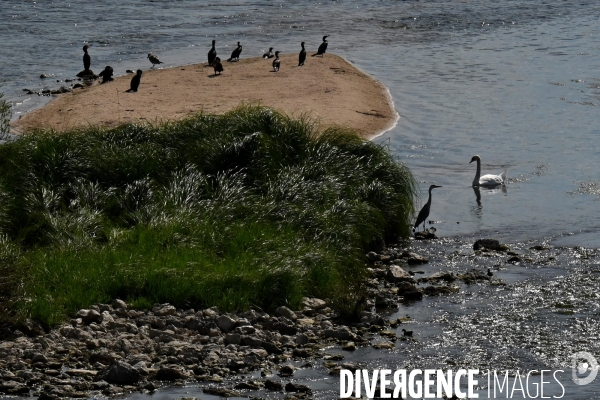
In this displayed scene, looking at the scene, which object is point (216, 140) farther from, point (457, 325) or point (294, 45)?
point (294, 45)

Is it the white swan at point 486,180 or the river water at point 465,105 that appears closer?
the river water at point 465,105

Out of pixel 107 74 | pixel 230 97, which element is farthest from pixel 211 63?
pixel 230 97

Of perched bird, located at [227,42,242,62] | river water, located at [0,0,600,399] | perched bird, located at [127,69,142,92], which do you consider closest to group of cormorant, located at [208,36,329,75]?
perched bird, located at [227,42,242,62]

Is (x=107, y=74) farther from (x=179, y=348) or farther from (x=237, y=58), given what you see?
(x=179, y=348)

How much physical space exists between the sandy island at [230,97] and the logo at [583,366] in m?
11.0

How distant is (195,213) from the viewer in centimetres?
1294

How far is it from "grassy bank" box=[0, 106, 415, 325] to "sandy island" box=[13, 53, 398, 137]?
5.49 metres

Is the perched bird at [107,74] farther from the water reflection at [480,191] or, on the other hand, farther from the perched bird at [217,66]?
the water reflection at [480,191]

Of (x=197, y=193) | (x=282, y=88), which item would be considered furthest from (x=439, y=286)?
(x=282, y=88)

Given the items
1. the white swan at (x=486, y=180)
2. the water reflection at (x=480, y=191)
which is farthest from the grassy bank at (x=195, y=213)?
the white swan at (x=486, y=180)

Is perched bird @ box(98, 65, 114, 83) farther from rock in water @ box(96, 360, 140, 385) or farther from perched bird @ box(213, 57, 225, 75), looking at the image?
rock in water @ box(96, 360, 140, 385)

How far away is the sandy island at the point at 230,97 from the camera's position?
2273 centimetres

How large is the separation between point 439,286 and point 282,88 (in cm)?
1481

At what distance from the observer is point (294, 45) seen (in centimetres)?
3809
